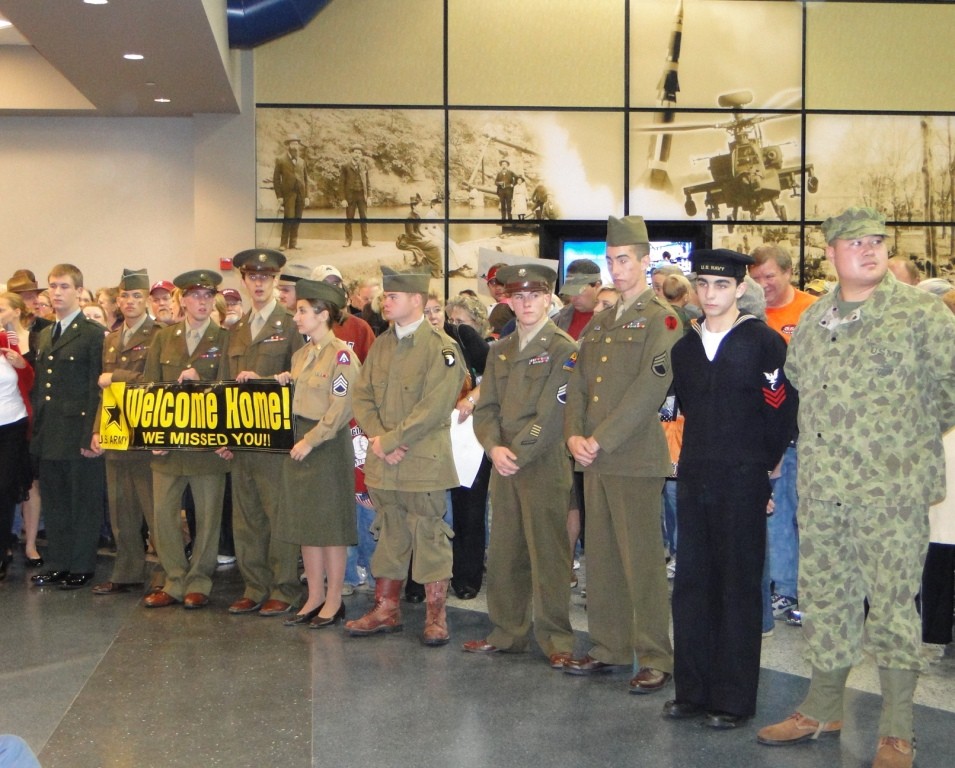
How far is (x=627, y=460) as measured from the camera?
4.57 m

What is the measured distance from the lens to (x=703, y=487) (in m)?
4.16

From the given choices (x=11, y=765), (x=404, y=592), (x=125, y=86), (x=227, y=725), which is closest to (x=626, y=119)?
(x=125, y=86)

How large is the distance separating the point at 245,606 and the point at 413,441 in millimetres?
1388

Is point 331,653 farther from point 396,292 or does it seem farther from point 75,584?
point 75,584

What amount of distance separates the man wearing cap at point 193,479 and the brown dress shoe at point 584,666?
220cm

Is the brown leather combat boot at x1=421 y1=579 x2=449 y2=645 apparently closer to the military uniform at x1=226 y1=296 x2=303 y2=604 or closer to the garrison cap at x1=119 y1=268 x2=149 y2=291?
the military uniform at x1=226 y1=296 x2=303 y2=604

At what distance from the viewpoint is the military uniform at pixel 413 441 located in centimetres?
533

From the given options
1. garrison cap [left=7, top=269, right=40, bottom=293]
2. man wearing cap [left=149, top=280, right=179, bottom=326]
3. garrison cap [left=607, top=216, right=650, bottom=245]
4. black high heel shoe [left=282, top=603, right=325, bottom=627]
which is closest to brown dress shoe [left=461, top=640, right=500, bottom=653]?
black high heel shoe [left=282, top=603, right=325, bottom=627]

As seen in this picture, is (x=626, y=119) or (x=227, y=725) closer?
(x=227, y=725)

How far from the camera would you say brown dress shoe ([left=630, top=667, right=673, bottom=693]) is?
4531 mm

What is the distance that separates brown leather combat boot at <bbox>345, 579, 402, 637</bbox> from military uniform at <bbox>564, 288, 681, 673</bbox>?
1.15 metres

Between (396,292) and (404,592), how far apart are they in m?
1.87

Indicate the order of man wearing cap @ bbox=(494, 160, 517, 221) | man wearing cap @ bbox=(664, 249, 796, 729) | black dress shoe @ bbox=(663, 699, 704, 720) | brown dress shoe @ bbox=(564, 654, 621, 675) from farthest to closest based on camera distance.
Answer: man wearing cap @ bbox=(494, 160, 517, 221) → brown dress shoe @ bbox=(564, 654, 621, 675) → black dress shoe @ bbox=(663, 699, 704, 720) → man wearing cap @ bbox=(664, 249, 796, 729)

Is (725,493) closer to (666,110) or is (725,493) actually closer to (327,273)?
(327,273)
